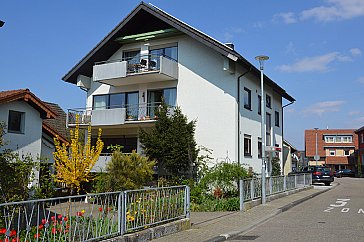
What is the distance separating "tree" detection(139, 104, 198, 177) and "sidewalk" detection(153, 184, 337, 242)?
4885 mm

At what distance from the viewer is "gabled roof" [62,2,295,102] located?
68.4ft

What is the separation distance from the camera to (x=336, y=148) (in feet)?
251

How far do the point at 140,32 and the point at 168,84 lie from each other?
13.0 ft

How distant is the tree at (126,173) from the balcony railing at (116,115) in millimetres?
4778

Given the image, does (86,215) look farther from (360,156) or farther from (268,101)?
(360,156)

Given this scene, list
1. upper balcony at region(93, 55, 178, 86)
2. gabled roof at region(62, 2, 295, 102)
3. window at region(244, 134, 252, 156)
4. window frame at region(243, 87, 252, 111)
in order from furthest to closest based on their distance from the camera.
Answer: window frame at region(243, 87, 252, 111), window at region(244, 134, 252, 156), upper balcony at region(93, 55, 178, 86), gabled roof at region(62, 2, 295, 102)

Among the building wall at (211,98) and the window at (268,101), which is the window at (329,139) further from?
the building wall at (211,98)

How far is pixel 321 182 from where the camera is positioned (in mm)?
34438

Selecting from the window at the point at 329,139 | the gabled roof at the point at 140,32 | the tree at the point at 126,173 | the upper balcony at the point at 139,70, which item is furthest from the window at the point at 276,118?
the window at the point at 329,139

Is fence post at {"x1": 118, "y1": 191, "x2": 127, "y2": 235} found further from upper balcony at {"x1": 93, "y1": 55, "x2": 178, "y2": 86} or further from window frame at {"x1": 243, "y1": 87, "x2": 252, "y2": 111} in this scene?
window frame at {"x1": 243, "y1": 87, "x2": 252, "y2": 111}

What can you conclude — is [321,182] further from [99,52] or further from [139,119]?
[99,52]

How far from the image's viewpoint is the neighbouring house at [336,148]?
75438 mm

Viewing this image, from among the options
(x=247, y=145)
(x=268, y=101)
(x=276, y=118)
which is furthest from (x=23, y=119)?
(x=276, y=118)

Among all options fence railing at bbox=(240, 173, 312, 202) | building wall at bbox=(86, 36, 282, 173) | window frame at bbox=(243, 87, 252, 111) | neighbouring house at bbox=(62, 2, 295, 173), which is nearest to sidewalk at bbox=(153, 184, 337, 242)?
fence railing at bbox=(240, 173, 312, 202)
